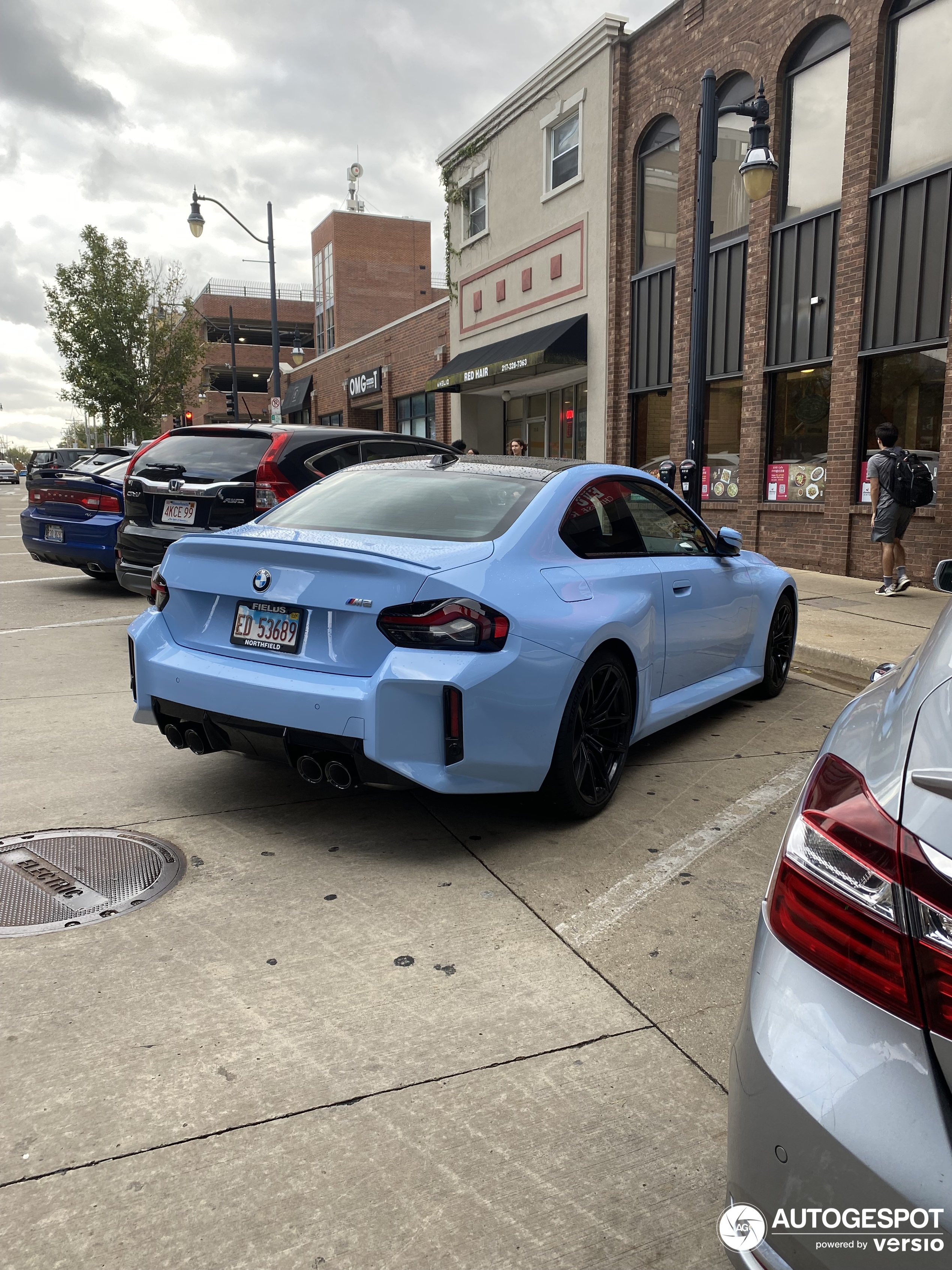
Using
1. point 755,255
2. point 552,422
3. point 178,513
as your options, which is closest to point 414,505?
point 178,513

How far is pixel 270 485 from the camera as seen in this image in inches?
310

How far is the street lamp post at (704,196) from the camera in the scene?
32.9ft

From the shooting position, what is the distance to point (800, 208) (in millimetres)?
13648

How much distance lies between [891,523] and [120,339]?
33.2 m

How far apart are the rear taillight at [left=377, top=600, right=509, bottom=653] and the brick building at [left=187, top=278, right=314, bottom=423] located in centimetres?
6396

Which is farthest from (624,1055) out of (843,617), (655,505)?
(843,617)

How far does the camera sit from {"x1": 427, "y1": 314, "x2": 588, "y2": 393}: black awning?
18266 mm

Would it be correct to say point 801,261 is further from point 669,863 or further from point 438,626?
point 438,626

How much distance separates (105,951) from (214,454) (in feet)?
19.0

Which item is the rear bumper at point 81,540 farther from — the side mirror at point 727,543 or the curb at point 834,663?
the side mirror at point 727,543

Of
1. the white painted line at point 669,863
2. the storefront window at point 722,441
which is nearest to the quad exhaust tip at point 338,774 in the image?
the white painted line at point 669,863

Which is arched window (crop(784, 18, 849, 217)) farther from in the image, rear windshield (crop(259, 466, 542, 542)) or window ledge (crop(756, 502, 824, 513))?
rear windshield (crop(259, 466, 542, 542))

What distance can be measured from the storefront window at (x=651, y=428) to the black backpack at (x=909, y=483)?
5.67m

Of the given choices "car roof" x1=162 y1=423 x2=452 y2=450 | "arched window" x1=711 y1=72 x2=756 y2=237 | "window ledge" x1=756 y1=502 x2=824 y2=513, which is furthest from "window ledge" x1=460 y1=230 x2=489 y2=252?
"car roof" x1=162 y1=423 x2=452 y2=450
